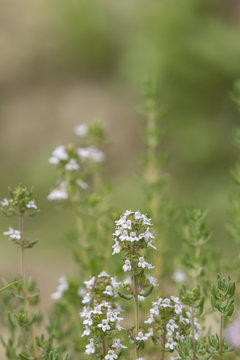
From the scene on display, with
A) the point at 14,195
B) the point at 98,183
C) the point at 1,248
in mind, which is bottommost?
the point at 14,195

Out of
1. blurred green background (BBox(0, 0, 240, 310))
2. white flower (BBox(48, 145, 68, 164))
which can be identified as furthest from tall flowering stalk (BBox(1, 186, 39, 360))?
blurred green background (BBox(0, 0, 240, 310))

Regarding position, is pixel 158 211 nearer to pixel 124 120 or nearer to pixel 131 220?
pixel 131 220

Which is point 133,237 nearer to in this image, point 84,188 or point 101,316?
point 101,316

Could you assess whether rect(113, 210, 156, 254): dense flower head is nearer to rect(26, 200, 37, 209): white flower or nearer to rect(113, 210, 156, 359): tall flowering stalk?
rect(113, 210, 156, 359): tall flowering stalk

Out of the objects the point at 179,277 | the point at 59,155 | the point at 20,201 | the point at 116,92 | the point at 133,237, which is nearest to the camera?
the point at 133,237

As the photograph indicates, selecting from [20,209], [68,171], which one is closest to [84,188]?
[68,171]

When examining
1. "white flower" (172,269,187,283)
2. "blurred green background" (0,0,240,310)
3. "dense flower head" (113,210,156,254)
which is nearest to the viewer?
"dense flower head" (113,210,156,254)

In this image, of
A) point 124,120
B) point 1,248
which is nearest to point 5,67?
point 124,120
